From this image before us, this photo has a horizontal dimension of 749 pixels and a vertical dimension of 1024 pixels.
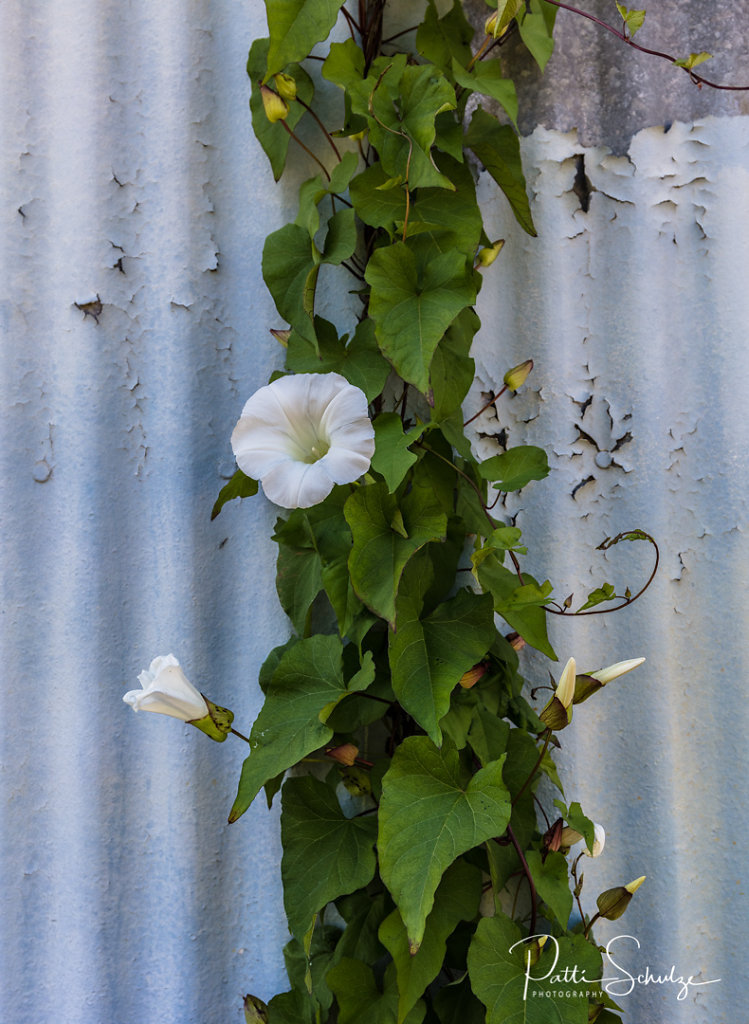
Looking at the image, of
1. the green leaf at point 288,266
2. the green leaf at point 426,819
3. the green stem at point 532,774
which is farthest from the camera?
the green leaf at point 288,266

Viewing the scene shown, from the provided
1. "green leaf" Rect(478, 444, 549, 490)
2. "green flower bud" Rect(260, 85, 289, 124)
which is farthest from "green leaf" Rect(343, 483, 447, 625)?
"green flower bud" Rect(260, 85, 289, 124)

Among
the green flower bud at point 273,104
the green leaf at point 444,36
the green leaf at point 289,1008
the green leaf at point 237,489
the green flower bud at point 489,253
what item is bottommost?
the green leaf at point 289,1008

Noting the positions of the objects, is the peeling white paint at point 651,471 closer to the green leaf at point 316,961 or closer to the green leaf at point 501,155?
the green leaf at point 501,155

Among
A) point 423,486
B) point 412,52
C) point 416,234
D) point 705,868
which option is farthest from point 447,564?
point 412,52

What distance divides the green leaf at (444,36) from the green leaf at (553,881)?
2.75 feet

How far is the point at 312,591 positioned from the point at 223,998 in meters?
0.46

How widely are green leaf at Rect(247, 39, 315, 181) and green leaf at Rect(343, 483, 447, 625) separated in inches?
16.3

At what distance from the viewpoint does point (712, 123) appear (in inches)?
37.9

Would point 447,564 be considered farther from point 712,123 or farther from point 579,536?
point 712,123

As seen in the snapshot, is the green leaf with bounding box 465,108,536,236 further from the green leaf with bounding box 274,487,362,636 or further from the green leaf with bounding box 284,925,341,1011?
the green leaf with bounding box 284,925,341,1011

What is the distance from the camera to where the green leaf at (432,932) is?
696 millimetres

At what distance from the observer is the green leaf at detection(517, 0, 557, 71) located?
0.89 meters

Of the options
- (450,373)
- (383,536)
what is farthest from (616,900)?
(450,373)

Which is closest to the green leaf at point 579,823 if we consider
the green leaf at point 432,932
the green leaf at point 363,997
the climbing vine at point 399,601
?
the climbing vine at point 399,601
